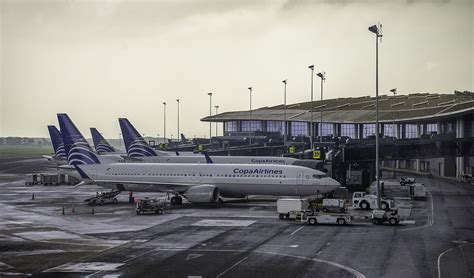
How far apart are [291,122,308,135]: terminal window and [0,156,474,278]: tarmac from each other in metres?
124

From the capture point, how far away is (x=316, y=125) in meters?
183

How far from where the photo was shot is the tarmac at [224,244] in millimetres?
32384

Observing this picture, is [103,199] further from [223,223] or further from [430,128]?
[430,128]

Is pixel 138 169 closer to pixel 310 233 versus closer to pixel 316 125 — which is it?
pixel 310 233

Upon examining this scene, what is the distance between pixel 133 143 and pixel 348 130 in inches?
3619

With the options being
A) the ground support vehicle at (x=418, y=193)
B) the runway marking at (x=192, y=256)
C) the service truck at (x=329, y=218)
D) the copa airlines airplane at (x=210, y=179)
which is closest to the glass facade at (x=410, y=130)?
the ground support vehicle at (x=418, y=193)

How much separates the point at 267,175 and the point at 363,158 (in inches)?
925

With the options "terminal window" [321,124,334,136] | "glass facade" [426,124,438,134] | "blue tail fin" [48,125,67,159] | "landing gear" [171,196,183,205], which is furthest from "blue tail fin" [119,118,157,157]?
"terminal window" [321,124,334,136]

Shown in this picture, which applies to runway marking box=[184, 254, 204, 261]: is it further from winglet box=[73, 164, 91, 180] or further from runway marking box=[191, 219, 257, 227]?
winglet box=[73, 164, 91, 180]

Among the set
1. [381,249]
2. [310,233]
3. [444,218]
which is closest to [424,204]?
[444,218]

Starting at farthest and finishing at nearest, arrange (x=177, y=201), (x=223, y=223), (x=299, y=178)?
(x=177, y=201), (x=299, y=178), (x=223, y=223)

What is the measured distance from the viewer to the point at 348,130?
597ft

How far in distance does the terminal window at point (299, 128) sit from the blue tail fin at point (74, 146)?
120 meters

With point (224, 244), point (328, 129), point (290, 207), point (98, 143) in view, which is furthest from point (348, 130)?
point (224, 244)
